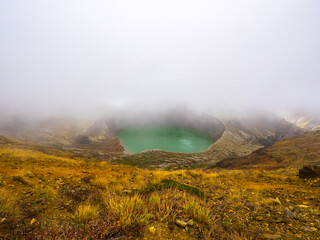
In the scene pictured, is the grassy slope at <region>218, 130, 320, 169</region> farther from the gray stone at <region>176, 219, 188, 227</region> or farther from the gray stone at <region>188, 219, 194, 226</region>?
the gray stone at <region>176, 219, 188, 227</region>

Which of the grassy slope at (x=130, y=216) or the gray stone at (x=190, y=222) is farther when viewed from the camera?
the gray stone at (x=190, y=222)

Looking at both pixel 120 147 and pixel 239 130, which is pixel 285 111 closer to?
pixel 239 130

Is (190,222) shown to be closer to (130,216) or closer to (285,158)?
(130,216)

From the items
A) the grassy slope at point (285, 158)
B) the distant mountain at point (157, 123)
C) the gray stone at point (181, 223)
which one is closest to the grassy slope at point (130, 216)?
the gray stone at point (181, 223)

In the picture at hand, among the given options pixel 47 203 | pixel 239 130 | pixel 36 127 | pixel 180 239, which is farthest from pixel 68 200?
pixel 239 130

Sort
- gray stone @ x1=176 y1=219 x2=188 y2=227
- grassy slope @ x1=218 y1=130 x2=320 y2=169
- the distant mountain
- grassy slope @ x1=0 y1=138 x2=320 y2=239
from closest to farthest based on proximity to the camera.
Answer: grassy slope @ x1=0 y1=138 x2=320 y2=239 → gray stone @ x1=176 y1=219 x2=188 y2=227 → grassy slope @ x1=218 y1=130 x2=320 y2=169 → the distant mountain

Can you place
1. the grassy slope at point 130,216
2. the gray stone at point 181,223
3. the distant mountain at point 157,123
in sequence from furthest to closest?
the distant mountain at point 157,123 → the gray stone at point 181,223 → the grassy slope at point 130,216

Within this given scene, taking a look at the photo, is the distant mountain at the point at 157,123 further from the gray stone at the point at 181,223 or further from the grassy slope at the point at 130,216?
the gray stone at the point at 181,223

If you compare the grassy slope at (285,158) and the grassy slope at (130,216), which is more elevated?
the grassy slope at (130,216)

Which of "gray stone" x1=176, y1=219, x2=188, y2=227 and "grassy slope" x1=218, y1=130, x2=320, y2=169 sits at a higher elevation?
"gray stone" x1=176, y1=219, x2=188, y2=227

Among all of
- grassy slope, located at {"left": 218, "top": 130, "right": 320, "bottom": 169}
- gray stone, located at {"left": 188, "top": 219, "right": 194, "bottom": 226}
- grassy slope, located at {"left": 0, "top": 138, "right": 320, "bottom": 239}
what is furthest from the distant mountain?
gray stone, located at {"left": 188, "top": 219, "right": 194, "bottom": 226}

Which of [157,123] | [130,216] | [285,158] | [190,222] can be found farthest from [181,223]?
[157,123]

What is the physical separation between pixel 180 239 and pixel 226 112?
139752 millimetres

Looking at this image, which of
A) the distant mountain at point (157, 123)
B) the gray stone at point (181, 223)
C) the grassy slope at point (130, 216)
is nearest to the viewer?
the grassy slope at point (130, 216)
